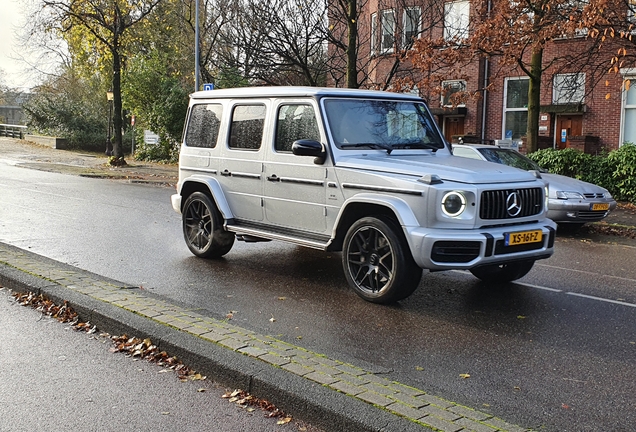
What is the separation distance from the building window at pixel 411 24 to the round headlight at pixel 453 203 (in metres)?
15.5

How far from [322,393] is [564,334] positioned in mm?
2845

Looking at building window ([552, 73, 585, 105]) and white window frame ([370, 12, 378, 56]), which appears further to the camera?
building window ([552, 73, 585, 105])

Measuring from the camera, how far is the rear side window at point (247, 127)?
27.9 ft

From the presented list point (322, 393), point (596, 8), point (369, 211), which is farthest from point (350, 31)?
point (322, 393)

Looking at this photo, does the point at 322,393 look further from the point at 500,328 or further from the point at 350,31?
the point at 350,31

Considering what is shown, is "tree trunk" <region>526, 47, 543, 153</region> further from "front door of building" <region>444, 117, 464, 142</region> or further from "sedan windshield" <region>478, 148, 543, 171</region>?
"front door of building" <region>444, 117, 464, 142</region>

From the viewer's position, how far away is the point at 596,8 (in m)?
13.9

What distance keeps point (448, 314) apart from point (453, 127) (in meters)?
23.6

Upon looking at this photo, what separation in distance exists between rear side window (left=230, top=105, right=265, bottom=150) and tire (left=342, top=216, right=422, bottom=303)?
1.99 meters

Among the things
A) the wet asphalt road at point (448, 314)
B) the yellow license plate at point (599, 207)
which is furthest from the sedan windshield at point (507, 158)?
the wet asphalt road at point (448, 314)

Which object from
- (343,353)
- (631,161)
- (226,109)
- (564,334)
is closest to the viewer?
(343,353)

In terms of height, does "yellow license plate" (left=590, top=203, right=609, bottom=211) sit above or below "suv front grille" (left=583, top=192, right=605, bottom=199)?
below

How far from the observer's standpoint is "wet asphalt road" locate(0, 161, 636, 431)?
15.7 feet

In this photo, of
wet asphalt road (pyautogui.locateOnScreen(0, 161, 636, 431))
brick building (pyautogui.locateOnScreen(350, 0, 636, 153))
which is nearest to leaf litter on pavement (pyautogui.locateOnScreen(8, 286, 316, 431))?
wet asphalt road (pyautogui.locateOnScreen(0, 161, 636, 431))
